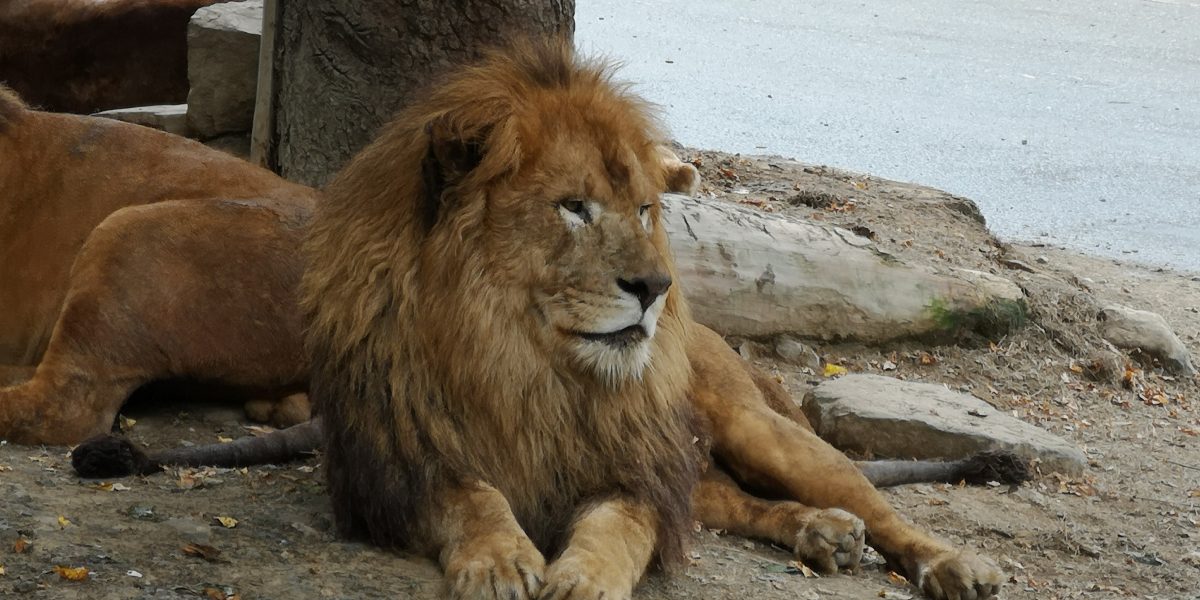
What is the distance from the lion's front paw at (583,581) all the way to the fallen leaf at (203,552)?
0.73 m

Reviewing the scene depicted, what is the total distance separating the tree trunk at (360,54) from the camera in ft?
15.6

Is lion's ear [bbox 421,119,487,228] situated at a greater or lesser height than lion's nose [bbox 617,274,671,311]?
greater

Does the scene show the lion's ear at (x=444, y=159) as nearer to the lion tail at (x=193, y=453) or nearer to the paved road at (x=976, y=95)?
the lion tail at (x=193, y=453)

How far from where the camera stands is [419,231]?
3.30m

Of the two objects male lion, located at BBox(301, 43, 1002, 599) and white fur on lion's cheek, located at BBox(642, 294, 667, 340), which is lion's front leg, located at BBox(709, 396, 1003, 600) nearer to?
male lion, located at BBox(301, 43, 1002, 599)

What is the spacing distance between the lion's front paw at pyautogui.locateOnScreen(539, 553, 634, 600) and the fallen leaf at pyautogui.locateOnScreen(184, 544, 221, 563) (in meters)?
0.73

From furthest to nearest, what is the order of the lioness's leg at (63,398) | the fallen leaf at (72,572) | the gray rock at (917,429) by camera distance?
the gray rock at (917,429), the lioness's leg at (63,398), the fallen leaf at (72,572)

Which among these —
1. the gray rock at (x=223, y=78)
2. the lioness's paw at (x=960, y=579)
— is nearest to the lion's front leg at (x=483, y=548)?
the lioness's paw at (x=960, y=579)

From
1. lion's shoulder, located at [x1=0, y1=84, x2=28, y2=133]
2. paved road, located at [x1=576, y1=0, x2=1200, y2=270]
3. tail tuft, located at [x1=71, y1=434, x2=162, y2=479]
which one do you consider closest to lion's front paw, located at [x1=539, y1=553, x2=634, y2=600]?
tail tuft, located at [x1=71, y1=434, x2=162, y2=479]

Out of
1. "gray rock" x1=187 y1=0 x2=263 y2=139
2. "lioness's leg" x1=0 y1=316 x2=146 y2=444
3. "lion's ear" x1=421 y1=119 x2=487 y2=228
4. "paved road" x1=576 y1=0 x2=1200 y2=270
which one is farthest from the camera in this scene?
"paved road" x1=576 y1=0 x2=1200 y2=270

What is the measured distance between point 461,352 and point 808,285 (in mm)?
2903

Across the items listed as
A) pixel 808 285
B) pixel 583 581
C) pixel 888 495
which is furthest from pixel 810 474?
pixel 808 285

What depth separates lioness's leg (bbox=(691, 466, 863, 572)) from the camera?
3803 millimetres

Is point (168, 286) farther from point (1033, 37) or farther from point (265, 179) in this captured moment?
point (1033, 37)
